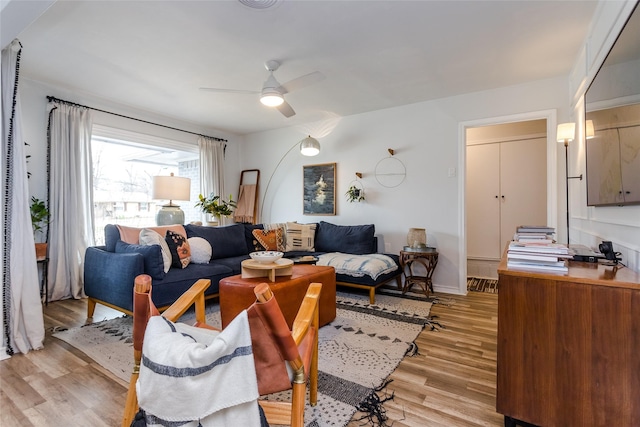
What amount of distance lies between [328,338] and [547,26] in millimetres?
2934

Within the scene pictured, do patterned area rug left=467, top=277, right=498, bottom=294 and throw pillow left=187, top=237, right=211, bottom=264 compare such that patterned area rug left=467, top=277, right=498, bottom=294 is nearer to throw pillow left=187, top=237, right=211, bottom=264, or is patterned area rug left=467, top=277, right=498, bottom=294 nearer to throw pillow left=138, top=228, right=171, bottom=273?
throw pillow left=187, top=237, right=211, bottom=264

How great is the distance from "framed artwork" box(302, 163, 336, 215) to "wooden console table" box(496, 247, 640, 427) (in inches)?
137

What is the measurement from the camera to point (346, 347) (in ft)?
7.54

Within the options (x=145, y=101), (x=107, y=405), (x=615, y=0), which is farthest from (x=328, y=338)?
(x=145, y=101)

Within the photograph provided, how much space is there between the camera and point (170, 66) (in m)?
2.98

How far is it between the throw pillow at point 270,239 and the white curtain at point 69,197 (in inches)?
78.2

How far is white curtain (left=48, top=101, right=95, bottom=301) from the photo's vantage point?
3.47m

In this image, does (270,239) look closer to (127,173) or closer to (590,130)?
(127,173)

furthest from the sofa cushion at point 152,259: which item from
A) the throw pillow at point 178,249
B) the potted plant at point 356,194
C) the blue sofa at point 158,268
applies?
the potted plant at point 356,194

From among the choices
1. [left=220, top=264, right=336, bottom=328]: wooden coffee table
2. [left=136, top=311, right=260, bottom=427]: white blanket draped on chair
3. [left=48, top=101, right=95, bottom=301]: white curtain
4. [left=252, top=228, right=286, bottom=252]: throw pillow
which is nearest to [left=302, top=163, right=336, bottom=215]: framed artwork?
[left=252, top=228, right=286, bottom=252]: throw pillow

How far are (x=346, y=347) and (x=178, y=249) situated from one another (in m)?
1.92

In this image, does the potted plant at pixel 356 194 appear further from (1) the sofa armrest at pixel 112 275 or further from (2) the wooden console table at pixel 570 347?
(2) the wooden console table at pixel 570 347

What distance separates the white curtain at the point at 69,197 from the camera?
3475 mm

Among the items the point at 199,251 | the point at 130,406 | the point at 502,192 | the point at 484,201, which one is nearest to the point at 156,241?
the point at 199,251
